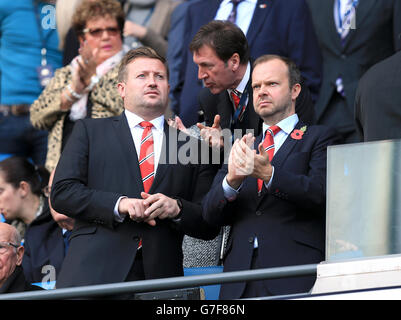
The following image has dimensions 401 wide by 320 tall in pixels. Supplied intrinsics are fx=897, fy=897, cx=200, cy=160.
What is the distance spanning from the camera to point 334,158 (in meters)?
4.36

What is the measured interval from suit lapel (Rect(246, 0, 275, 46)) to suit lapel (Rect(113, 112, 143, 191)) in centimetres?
180

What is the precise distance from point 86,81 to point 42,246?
1317mm

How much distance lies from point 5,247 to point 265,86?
6.10 feet

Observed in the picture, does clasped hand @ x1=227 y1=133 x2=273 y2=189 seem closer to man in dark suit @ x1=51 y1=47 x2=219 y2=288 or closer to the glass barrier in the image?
man in dark suit @ x1=51 y1=47 x2=219 y2=288

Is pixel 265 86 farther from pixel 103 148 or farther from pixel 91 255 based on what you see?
pixel 91 255

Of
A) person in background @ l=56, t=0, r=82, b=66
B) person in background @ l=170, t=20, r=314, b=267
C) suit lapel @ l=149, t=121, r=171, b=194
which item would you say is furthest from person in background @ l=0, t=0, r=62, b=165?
suit lapel @ l=149, t=121, r=171, b=194

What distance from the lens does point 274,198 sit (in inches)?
195

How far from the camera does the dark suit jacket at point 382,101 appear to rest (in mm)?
5137

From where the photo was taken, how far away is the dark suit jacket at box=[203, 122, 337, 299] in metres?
4.82

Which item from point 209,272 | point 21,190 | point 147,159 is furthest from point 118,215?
point 21,190

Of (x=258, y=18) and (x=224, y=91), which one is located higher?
(x=258, y=18)

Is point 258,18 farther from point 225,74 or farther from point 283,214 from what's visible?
point 283,214

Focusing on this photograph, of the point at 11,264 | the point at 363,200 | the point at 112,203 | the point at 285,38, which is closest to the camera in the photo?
the point at 363,200
